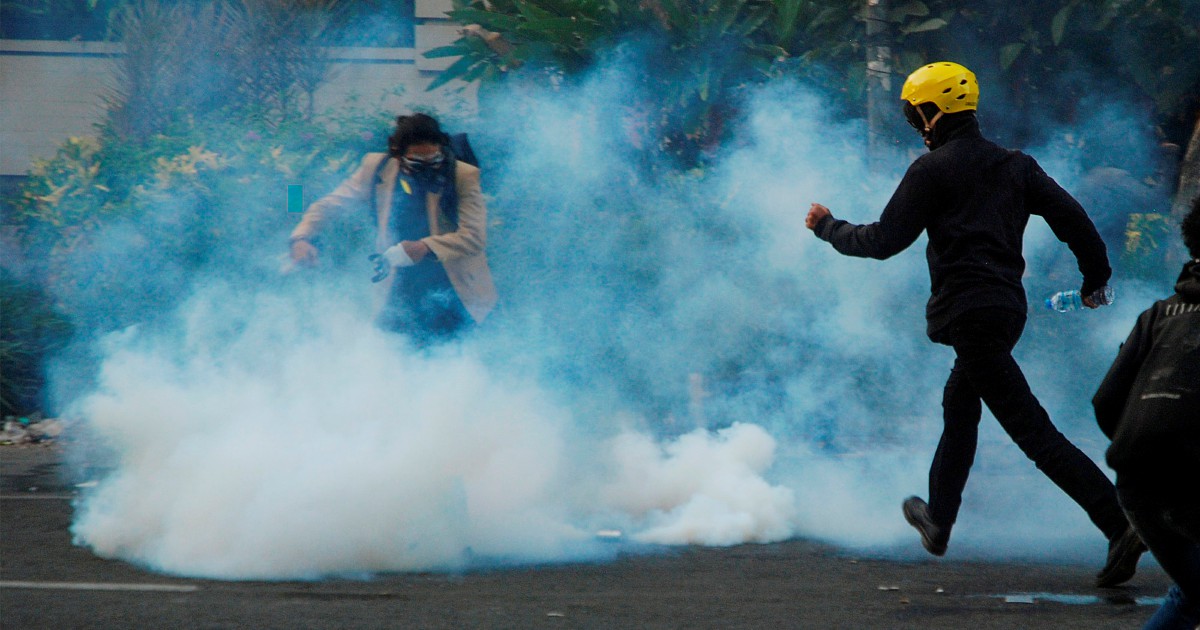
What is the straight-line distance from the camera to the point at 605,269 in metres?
7.69

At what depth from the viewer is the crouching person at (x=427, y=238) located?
18.7ft

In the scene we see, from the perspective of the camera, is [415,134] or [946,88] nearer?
[946,88]

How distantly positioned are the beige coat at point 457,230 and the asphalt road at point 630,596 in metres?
1.44

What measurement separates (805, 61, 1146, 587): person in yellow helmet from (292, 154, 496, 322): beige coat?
1.84 metres

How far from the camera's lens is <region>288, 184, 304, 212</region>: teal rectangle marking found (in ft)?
26.7

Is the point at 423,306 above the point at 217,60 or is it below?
below

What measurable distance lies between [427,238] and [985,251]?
238 centimetres

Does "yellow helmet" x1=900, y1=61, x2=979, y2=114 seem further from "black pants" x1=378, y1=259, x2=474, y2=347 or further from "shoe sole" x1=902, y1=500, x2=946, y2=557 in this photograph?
"black pants" x1=378, y1=259, x2=474, y2=347

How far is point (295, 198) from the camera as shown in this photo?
27.2 feet

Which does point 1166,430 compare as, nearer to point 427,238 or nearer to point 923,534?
point 923,534

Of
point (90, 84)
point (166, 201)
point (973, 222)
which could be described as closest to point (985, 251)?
point (973, 222)

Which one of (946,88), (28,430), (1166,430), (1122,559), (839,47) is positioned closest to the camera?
(1166,430)

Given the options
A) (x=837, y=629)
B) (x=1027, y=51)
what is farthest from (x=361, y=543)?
(x=1027, y=51)

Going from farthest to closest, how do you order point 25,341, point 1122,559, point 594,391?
point 25,341
point 594,391
point 1122,559
